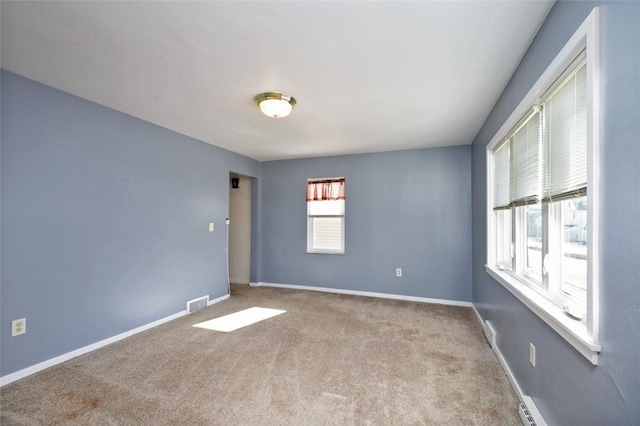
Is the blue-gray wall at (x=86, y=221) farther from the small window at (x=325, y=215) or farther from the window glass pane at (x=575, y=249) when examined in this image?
the window glass pane at (x=575, y=249)

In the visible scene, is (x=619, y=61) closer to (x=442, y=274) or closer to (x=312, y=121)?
(x=312, y=121)

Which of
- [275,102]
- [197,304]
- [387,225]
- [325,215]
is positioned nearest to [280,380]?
[197,304]

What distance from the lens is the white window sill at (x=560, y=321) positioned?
1100 millimetres

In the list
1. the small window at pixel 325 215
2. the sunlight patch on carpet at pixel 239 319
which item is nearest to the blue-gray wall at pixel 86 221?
the sunlight patch on carpet at pixel 239 319

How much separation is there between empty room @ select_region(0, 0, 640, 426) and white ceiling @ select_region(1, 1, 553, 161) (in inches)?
0.7

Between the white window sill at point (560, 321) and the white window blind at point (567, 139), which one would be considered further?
the white window blind at point (567, 139)

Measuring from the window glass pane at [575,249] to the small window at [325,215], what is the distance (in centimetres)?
348

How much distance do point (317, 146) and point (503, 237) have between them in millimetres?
2789

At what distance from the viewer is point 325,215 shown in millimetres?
5078

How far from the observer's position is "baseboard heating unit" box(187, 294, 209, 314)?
3840mm

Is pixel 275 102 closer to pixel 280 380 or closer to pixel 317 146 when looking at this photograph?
pixel 317 146

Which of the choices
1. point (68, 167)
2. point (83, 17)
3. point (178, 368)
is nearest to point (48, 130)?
point (68, 167)

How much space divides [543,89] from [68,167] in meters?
3.80

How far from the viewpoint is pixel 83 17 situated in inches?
63.4
